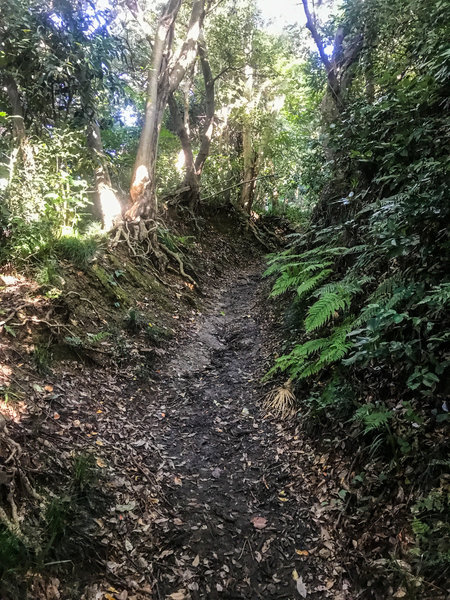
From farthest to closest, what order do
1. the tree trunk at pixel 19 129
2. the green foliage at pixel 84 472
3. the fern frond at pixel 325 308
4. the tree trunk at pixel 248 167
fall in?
the tree trunk at pixel 248 167 < the tree trunk at pixel 19 129 < the fern frond at pixel 325 308 < the green foliage at pixel 84 472

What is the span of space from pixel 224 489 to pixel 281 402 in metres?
1.45

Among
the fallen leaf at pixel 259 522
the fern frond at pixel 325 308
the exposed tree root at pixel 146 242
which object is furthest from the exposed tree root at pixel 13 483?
the exposed tree root at pixel 146 242

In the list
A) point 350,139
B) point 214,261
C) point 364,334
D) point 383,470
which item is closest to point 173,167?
point 214,261

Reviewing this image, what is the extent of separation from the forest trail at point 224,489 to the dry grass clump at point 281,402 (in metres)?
0.17

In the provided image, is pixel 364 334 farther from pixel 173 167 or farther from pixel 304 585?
pixel 173 167

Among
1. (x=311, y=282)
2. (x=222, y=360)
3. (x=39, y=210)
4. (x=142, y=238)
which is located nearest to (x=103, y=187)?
(x=142, y=238)

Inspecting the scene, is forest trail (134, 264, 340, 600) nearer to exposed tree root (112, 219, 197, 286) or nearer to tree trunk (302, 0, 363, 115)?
exposed tree root (112, 219, 197, 286)

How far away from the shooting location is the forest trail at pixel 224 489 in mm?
2889

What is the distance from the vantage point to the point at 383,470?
3068 millimetres

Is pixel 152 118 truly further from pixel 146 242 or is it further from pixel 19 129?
pixel 19 129

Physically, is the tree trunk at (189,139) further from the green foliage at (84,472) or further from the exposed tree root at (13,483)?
the exposed tree root at (13,483)

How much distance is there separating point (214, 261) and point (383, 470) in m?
9.60

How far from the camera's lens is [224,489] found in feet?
12.2

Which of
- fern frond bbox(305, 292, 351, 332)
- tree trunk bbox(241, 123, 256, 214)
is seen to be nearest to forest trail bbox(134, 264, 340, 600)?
fern frond bbox(305, 292, 351, 332)
